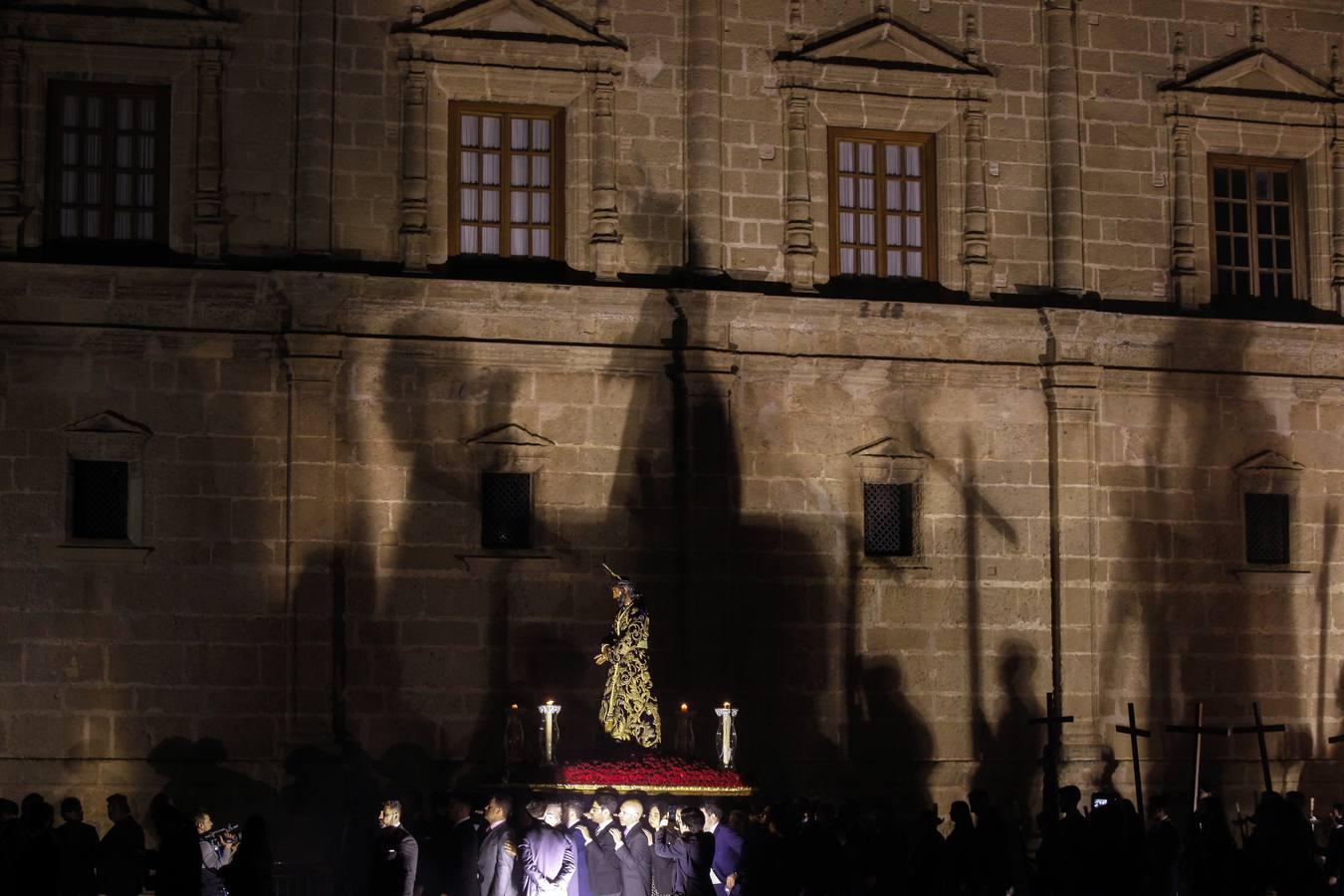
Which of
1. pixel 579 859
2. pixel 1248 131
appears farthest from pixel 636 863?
pixel 1248 131

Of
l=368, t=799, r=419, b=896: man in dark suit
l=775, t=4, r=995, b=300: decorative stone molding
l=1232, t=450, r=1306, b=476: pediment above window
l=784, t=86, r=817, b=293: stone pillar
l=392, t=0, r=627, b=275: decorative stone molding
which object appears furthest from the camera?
l=1232, t=450, r=1306, b=476: pediment above window

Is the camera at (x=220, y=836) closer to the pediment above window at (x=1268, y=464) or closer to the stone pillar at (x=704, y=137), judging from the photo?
the stone pillar at (x=704, y=137)

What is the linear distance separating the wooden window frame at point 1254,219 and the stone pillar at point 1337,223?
332mm

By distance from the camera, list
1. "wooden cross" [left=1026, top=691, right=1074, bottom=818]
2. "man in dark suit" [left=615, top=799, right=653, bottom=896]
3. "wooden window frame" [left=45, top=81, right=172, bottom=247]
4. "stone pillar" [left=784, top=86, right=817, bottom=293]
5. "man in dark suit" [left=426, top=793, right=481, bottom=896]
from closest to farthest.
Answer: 1. "man in dark suit" [left=615, top=799, right=653, bottom=896]
2. "man in dark suit" [left=426, top=793, right=481, bottom=896]
3. "wooden window frame" [left=45, top=81, right=172, bottom=247]
4. "wooden cross" [left=1026, top=691, right=1074, bottom=818]
5. "stone pillar" [left=784, top=86, right=817, bottom=293]

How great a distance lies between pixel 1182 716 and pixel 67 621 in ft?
43.0

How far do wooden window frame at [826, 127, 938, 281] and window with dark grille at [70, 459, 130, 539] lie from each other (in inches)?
343

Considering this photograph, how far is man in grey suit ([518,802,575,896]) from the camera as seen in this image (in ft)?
57.7

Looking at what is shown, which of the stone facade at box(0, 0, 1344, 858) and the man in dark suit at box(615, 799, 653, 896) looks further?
the stone facade at box(0, 0, 1344, 858)

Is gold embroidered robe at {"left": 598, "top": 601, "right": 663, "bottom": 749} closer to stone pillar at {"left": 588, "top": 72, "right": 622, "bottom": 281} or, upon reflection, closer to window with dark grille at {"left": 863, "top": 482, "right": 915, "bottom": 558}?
window with dark grille at {"left": 863, "top": 482, "right": 915, "bottom": 558}

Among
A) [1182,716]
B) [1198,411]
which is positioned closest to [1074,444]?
[1198,411]

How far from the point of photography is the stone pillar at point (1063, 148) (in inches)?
1117

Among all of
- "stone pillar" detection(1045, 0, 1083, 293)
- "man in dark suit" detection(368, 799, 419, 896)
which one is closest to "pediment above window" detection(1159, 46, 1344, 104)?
"stone pillar" detection(1045, 0, 1083, 293)

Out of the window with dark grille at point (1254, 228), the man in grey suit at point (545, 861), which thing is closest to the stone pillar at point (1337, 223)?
the window with dark grille at point (1254, 228)

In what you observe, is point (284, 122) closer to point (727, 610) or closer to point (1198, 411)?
point (727, 610)
